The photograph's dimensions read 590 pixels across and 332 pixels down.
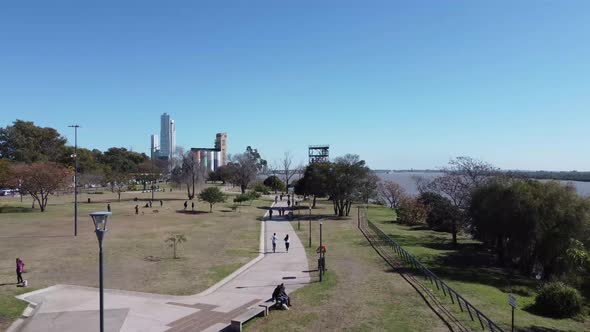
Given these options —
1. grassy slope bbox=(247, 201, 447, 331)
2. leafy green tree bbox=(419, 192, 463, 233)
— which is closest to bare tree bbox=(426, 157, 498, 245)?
leafy green tree bbox=(419, 192, 463, 233)

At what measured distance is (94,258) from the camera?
93.1 ft

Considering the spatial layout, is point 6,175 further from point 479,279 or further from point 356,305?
point 479,279

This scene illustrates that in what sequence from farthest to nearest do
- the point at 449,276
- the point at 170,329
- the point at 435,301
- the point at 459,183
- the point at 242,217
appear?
1. the point at 242,217
2. the point at 459,183
3. the point at 449,276
4. the point at 435,301
5. the point at 170,329

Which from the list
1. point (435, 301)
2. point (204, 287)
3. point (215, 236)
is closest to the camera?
point (435, 301)

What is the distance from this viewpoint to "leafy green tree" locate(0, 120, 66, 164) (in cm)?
8806

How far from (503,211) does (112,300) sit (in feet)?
75.8

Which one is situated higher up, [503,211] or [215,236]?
[503,211]

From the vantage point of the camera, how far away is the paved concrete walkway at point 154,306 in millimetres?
15836

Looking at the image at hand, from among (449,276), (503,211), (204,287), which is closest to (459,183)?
(503,211)

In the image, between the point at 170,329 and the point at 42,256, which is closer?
the point at 170,329

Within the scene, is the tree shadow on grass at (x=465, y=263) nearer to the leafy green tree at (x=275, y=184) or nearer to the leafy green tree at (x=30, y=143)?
the leafy green tree at (x=30, y=143)

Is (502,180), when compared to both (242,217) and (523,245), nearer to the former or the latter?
(523,245)

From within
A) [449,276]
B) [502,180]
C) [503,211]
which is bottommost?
[449,276]

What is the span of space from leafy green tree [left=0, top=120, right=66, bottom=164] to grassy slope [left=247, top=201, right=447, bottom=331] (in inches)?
3123
